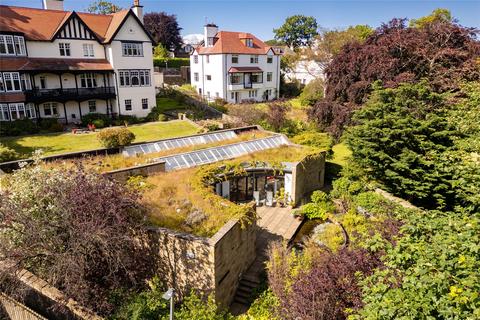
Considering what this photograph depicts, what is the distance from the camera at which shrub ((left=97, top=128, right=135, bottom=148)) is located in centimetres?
2155

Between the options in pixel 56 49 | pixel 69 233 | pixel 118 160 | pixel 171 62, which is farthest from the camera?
pixel 171 62

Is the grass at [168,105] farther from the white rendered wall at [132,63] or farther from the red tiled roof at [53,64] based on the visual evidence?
the red tiled roof at [53,64]

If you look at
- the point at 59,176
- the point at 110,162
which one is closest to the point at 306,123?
the point at 110,162

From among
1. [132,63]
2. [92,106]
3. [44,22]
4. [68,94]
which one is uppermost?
[44,22]

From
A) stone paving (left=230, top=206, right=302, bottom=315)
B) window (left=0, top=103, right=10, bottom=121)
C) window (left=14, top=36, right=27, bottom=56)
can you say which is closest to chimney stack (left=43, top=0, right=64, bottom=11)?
window (left=14, top=36, right=27, bottom=56)

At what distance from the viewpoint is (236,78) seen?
51594 mm

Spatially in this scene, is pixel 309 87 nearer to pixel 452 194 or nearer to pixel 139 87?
pixel 139 87

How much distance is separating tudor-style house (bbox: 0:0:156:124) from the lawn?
188 inches

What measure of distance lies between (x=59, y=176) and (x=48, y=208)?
1.59 meters

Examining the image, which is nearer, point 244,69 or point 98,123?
point 98,123

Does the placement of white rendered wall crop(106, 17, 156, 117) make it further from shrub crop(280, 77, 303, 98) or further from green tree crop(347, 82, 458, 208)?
shrub crop(280, 77, 303, 98)

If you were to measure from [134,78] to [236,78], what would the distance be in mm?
18296

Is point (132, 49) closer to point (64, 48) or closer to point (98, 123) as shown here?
point (64, 48)

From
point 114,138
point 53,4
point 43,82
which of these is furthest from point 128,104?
point 114,138
